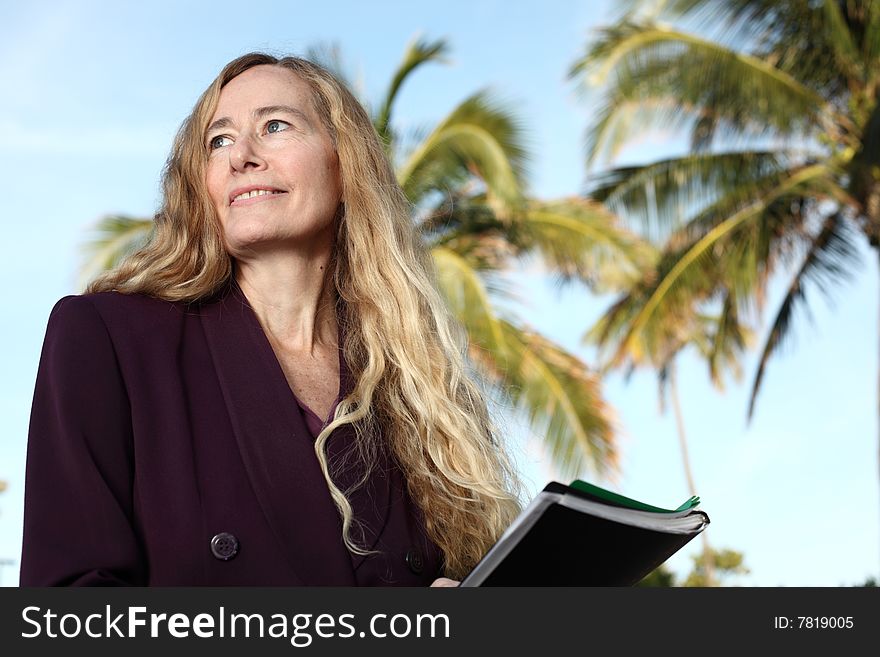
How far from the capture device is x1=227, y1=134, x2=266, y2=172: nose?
9.93 feet

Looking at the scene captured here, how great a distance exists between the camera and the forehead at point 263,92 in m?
3.18

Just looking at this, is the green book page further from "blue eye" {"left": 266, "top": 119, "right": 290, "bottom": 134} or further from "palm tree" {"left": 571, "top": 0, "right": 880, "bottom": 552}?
"palm tree" {"left": 571, "top": 0, "right": 880, "bottom": 552}

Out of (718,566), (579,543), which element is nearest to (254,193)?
(579,543)

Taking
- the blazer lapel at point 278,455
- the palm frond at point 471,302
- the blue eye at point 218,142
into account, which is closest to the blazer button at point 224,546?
the blazer lapel at point 278,455

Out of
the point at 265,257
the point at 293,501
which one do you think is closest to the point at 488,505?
A: the point at 293,501

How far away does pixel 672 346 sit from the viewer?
1488 cm

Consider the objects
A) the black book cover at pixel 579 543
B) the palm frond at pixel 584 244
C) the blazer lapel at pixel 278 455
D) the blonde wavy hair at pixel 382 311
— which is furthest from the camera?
the palm frond at pixel 584 244

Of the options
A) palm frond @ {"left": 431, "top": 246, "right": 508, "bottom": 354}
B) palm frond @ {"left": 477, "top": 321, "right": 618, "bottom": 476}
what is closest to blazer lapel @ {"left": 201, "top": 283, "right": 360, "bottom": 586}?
palm frond @ {"left": 431, "top": 246, "right": 508, "bottom": 354}

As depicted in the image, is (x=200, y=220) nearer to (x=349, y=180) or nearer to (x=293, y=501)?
(x=349, y=180)

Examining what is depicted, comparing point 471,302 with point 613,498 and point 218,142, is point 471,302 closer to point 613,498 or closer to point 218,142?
point 218,142

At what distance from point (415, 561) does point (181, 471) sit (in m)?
0.62

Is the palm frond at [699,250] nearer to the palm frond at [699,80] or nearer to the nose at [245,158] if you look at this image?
the palm frond at [699,80]

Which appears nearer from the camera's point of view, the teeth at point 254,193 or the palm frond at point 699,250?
the teeth at point 254,193

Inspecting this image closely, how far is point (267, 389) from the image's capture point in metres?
2.75
